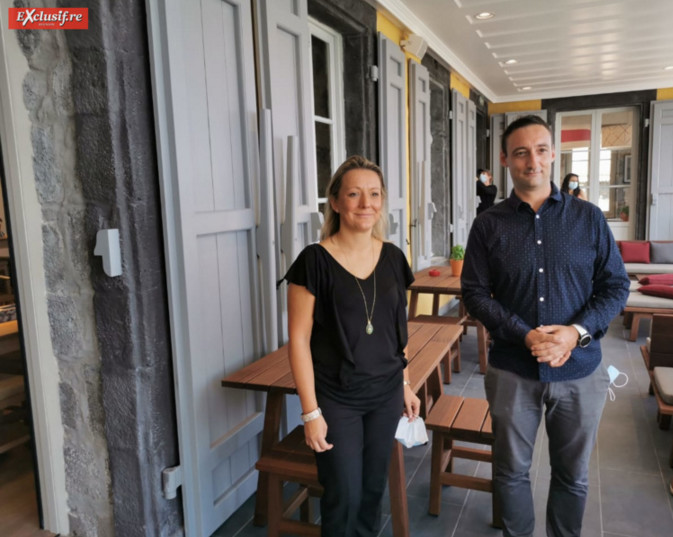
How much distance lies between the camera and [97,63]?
176cm

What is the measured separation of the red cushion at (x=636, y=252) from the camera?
6805mm

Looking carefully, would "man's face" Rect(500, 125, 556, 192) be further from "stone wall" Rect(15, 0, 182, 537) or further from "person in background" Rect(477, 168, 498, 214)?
"person in background" Rect(477, 168, 498, 214)

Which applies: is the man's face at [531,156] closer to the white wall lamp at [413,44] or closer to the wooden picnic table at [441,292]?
the wooden picnic table at [441,292]

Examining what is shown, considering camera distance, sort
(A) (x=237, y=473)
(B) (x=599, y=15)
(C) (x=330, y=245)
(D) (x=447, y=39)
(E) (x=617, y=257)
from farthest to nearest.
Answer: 1. (D) (x=447, y=39)
2. (B) (x=599, y=15)
3. (A) (x=237, y=473)
4. (E) (x=617, y=257)
5. (C) (x=330, y=245)

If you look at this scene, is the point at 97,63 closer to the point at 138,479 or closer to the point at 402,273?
the point at 402,273

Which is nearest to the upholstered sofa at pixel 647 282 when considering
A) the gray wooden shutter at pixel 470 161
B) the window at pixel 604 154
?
the window at pixel 604 154

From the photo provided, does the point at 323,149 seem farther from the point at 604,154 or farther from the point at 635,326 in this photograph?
the point at 604,154

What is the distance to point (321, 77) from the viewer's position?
3664mm

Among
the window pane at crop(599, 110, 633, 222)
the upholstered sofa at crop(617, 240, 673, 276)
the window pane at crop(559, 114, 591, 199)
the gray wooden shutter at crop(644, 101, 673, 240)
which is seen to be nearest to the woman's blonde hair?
the upholstered sofa at crop(617, 240, 673, 276)

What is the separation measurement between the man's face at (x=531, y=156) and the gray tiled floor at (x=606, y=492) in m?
1.41

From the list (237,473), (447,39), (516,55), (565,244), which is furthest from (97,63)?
(516,55)

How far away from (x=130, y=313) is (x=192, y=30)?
41.9 inches

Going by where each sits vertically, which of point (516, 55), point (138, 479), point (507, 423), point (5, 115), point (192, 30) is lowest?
point (138, 479)

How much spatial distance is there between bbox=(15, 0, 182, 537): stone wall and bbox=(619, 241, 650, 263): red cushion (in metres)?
6.47
